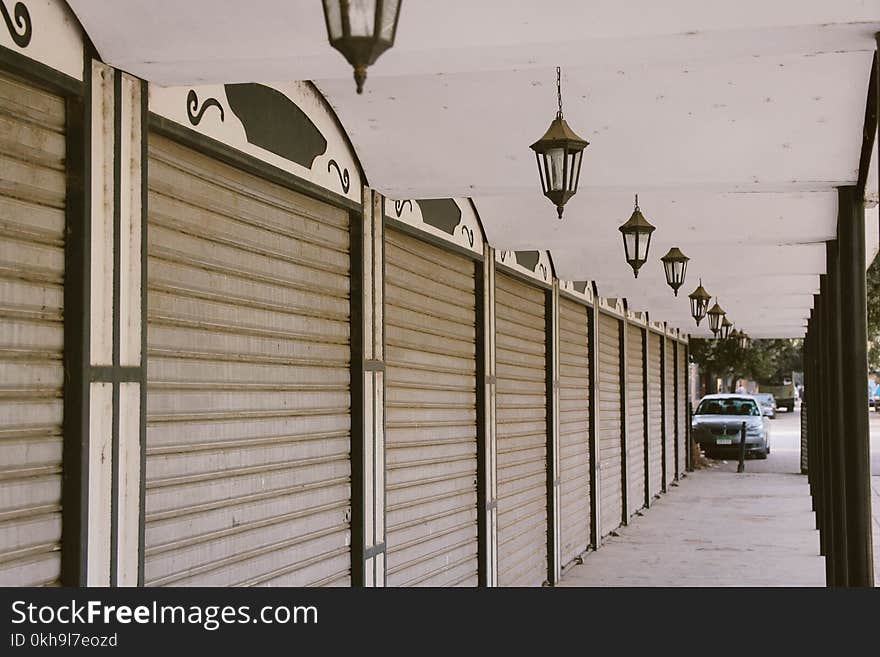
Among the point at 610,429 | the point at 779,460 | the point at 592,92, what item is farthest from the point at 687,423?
the point at 592,92

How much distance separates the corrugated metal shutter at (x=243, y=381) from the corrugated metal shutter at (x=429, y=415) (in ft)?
2.54

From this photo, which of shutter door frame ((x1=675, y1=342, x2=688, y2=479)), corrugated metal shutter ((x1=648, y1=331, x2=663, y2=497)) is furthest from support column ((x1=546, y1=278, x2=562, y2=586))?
shutter door frame ((x1=675, y1=342, x2=688, y2=479))

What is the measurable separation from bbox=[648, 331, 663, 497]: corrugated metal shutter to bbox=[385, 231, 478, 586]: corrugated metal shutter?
35.5 feet

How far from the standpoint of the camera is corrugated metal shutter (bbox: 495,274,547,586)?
9.69 m

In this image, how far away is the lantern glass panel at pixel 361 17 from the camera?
265 cm

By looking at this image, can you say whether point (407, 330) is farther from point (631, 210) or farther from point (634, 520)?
point (634, 520)

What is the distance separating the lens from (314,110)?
230 inches

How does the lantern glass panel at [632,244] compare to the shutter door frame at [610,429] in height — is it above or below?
above

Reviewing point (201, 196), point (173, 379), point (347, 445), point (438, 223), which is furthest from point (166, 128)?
point (438, 223)

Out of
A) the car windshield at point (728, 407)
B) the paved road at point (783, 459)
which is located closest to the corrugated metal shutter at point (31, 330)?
the paved road at point (783, 459)

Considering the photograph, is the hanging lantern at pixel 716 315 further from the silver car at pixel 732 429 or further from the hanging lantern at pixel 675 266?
the silver car at pixel 732 429

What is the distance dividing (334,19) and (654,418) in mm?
18131

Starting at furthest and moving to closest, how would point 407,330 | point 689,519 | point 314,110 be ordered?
point 689,519 → point 407,330 → point 314,110
